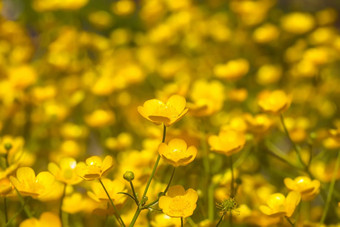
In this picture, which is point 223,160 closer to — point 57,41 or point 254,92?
point 254,92

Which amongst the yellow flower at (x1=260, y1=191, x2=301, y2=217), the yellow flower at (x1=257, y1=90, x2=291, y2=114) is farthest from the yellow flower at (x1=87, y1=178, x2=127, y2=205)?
the yellow flower at (x1=257, y1=90, x2=291, y2=114)

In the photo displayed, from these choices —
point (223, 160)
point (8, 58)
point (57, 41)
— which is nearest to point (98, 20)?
point (57, 41)

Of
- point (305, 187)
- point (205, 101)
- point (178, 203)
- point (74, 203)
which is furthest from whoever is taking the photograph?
point (205, 101)

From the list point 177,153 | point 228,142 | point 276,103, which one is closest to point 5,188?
point 177,153

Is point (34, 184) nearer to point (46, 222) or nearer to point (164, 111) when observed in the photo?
point (46, 222)

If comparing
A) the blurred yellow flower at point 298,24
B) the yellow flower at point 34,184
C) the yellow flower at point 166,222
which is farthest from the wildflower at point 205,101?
the blurred yellow flower at point 298,24
